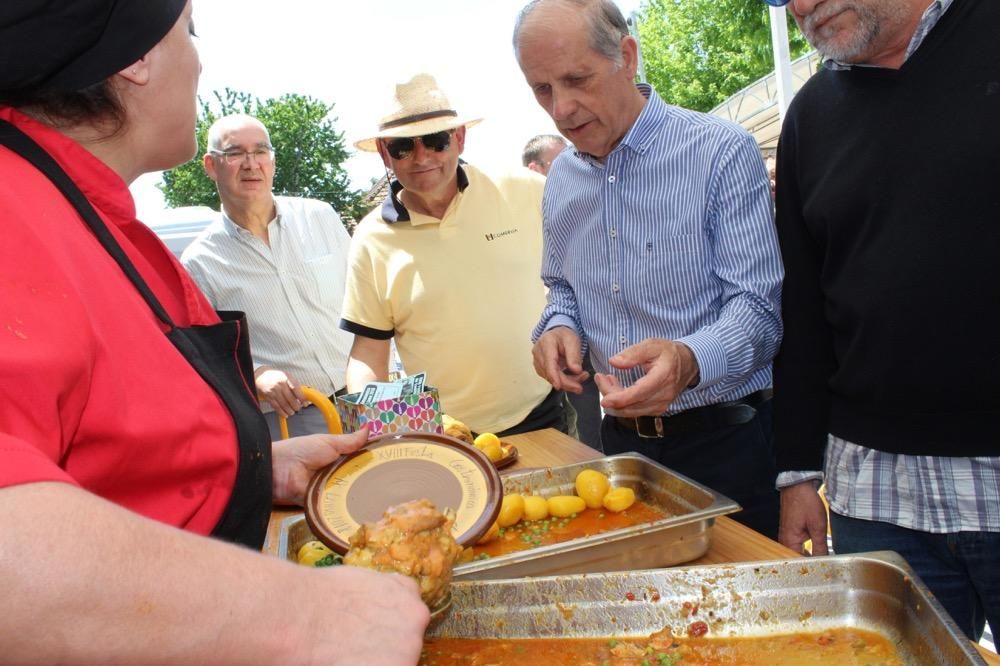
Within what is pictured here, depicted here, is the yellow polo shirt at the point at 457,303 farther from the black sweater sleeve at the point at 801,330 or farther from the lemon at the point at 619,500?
the black sweater sleeve at the point at 801,330

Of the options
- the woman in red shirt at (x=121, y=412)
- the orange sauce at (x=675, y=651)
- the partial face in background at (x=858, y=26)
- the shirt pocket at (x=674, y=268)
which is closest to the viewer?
the woman in red shirt at (x=121, y=412)

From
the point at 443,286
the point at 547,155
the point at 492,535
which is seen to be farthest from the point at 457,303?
the point at 547,155

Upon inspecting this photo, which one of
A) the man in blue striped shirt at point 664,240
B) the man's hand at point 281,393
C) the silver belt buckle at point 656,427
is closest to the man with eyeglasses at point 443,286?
the man's hand at point 281,393

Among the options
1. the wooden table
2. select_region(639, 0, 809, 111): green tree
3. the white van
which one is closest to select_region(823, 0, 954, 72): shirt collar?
the wooden table

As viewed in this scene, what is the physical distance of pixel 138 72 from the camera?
4.43ft

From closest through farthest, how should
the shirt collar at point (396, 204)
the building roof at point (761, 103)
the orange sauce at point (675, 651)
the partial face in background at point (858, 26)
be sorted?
the orange sauce at point (675, 651)
the partial face in background at point (858, 26)
the shirt collar at point (396, 204)
the building roof at point (761, 103)

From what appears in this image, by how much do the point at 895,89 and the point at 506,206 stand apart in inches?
87.3

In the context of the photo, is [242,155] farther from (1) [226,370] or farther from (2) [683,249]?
(1) [226,370]

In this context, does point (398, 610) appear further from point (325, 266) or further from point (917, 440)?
point (325, 266)

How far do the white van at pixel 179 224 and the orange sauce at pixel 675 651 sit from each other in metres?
7.99

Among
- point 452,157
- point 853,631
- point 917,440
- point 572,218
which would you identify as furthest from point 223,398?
point 452,157

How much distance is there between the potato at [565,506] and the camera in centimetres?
229

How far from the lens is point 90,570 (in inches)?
30.8

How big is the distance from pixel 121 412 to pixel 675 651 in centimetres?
108
